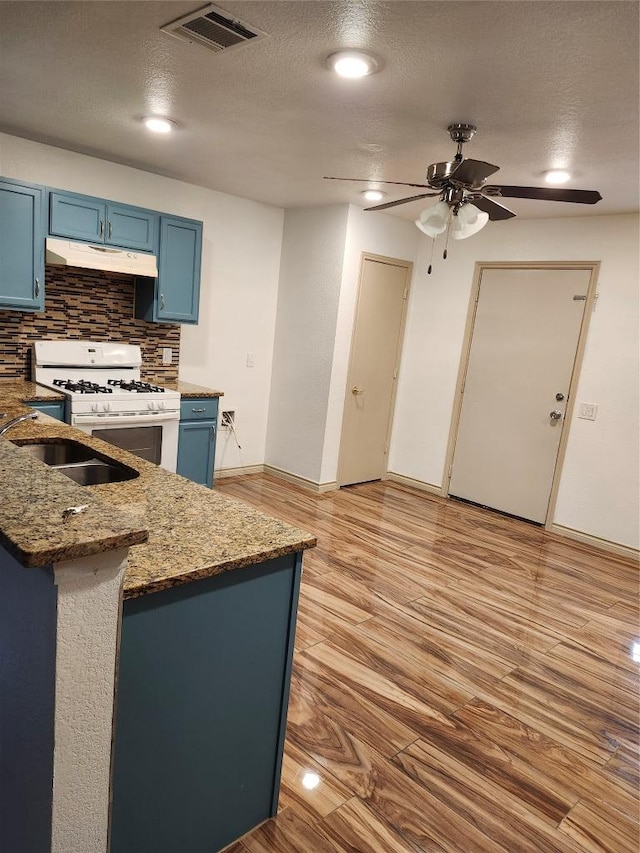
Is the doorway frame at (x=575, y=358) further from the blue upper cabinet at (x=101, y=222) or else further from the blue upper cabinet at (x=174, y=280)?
the blue upper cabinet at (x=101, y=222)

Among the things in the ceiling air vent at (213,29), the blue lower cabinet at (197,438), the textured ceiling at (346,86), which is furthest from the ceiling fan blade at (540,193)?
the blue lower cabinet at (197,438)

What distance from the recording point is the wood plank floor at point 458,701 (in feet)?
6.05

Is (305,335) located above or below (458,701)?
above

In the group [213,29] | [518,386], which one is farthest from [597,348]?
[213,29]

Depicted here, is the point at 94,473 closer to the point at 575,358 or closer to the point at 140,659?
the point at 140,659

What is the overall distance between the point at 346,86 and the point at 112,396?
2.29 m

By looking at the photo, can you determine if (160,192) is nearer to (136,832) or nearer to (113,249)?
(113,249)

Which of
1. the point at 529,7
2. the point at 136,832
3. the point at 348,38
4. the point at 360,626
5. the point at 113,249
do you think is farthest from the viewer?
the point at 113,249

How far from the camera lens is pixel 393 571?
12.1 feet

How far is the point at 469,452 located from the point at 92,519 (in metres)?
4.44

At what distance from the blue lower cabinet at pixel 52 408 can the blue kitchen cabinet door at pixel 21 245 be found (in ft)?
2.25

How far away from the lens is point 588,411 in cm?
447

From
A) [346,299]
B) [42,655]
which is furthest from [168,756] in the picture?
[346,299]

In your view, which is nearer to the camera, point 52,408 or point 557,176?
point 557,176
